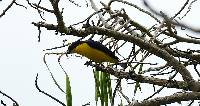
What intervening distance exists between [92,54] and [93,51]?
82 mm

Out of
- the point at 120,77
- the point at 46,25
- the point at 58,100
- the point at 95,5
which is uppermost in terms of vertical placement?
the point at 95,5

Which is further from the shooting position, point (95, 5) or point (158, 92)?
point (95, 5)

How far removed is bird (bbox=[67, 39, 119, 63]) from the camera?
11.3 feet

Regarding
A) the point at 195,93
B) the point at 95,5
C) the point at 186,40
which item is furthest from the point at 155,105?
the point at 95,5

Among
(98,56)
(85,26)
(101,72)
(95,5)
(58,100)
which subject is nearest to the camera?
(58,100)

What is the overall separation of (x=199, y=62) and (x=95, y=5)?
139 centimetres

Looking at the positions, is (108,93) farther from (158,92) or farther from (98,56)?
(98,56)

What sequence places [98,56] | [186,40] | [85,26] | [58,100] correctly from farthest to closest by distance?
[98,56] < [186,40] < [85,26] < [58,100]

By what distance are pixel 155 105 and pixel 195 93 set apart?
0.28 metres

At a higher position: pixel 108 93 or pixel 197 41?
pixel 197 41

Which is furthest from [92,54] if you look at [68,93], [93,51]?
[68,93]

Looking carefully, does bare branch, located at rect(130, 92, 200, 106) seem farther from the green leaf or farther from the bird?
the bird

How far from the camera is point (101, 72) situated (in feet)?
8.43

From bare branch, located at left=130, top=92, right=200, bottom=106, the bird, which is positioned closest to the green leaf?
bare branch, located at left=130, top=92, right=200, bottom=106
